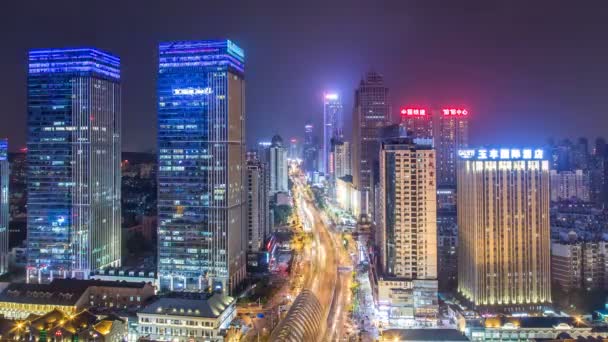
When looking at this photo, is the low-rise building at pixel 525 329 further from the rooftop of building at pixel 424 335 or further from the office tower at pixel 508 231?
the office tower at pixel 508 231

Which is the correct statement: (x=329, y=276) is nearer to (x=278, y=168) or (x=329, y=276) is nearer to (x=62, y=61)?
(x=62, y=61)

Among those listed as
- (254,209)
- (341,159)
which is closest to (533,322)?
(254,209)

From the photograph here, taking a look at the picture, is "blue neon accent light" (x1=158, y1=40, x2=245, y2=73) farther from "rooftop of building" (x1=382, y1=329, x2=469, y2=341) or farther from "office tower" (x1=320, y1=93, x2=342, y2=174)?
"office tower" (x1=320, y1=93, x2=342, y2=174)

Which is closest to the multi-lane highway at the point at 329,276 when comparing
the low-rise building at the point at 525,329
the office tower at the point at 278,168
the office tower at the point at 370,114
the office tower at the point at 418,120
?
the low-rise building at the point at 525,329

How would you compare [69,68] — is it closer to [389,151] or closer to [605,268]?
[389,151]

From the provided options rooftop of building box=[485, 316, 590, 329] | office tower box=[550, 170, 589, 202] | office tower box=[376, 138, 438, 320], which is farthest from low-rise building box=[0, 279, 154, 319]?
office tower box=[550, 170, 589, 202]

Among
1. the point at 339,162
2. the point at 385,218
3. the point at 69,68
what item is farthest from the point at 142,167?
the point at 385,218

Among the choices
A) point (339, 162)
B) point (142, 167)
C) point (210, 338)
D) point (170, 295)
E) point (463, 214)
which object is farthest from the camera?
point (339, 162)
